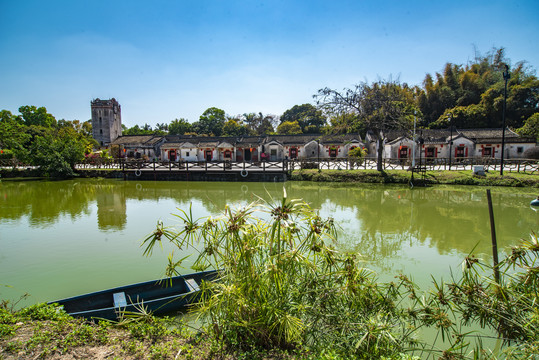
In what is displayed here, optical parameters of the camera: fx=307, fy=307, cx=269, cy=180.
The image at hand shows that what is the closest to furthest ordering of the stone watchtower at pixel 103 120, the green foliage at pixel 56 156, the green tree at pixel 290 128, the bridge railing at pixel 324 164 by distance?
the bridge railing at pixel 324 164 < the green foliage at pixel 56 156 < the green tree at pixel 290 128 < the stone watchtower at pixel 103 120

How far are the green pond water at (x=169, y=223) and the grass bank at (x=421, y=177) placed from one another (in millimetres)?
1156

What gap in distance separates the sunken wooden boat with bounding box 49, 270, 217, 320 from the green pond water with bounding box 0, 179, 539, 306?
1041mm

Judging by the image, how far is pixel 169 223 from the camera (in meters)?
9.72

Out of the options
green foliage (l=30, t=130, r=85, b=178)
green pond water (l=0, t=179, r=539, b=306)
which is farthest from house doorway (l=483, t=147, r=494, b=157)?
green foliage (l=30, t=130, r=85, b=178)

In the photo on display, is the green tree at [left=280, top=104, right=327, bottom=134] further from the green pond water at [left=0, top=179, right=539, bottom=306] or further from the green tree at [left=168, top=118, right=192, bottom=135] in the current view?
the green pond water at [left=0, top=179, right=539, bottom=306]

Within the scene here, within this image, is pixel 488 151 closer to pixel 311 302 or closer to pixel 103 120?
pixel 311 302

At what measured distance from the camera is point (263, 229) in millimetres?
3191

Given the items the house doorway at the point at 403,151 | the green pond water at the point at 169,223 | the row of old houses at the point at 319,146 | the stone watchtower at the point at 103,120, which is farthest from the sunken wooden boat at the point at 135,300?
the stone watchtower at the point at 103,120

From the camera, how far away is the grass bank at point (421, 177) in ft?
53.6

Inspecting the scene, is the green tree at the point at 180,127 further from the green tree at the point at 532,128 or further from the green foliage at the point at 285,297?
the green foliage at the point at 285,297

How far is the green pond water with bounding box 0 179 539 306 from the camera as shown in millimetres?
6039

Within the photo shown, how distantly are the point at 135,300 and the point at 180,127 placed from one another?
50.2m

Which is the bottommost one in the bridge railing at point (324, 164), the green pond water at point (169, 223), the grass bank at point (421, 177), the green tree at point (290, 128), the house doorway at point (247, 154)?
the green pond water at point (169, 223)

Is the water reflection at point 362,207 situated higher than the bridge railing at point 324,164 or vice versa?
the bridge railing at point 324,164
